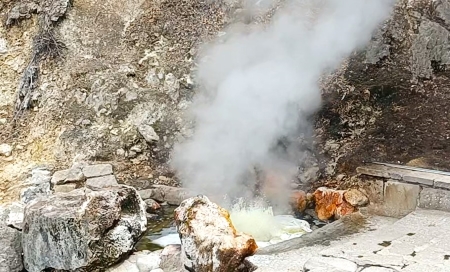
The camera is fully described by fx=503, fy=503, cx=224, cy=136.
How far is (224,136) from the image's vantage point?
650cm

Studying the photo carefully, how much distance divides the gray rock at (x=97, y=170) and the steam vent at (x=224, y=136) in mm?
25

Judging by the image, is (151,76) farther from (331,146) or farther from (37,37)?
(331,146)

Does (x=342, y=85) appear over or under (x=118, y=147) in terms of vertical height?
over

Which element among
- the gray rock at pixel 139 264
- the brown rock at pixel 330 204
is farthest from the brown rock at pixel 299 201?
the gray rock at pixel 139 264

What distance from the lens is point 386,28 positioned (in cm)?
732

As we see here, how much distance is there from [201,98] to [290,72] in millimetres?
1399

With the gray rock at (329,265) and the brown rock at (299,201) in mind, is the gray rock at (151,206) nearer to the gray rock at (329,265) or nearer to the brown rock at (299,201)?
the brown rock at (299,201)

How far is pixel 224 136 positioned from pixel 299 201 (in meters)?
1.40

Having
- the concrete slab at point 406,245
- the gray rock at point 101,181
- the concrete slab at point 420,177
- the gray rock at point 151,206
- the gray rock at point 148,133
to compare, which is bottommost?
the concrete slab at point 406,245

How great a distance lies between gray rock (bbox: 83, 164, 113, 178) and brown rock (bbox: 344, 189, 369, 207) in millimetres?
3112

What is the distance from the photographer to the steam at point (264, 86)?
Result: 6.21 meters

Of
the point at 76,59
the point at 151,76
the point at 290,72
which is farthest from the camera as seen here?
the point at 76,59

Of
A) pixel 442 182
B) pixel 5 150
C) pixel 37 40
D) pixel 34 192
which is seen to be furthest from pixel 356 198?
pixel 37 40

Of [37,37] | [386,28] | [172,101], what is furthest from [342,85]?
[37,37]
